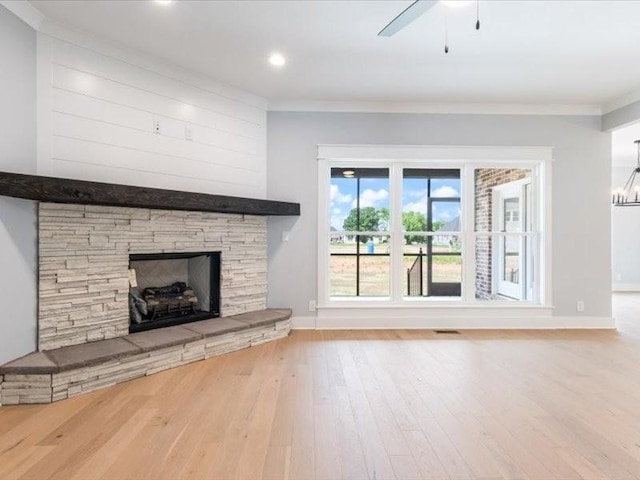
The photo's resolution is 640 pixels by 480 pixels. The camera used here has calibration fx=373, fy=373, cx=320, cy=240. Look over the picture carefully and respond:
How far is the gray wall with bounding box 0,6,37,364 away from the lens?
2.62m

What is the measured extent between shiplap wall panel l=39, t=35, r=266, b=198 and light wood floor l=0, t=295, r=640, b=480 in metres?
1.84

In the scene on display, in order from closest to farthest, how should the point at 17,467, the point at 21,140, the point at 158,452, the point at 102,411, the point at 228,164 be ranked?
the point at 17,467, the point at 158,452, the point at 102,411, the point at 21,140, the point at 228,164

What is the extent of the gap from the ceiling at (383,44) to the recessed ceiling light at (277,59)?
2.3 inches

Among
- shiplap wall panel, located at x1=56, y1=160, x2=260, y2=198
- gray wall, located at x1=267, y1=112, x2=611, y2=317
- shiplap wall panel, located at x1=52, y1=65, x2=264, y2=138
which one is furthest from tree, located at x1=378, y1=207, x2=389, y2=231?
shiplap wall panel, located at x1=52, y1=65, x2=264, y2=138

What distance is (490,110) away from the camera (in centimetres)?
475

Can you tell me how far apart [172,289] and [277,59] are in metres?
2.58

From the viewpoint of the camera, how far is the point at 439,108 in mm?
4730

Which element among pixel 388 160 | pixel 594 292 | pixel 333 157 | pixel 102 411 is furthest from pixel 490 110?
pixel 102 411

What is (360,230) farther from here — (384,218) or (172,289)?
(172,289)

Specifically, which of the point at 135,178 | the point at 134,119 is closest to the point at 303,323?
the point at 135,178

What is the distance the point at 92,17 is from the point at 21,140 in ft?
3.59

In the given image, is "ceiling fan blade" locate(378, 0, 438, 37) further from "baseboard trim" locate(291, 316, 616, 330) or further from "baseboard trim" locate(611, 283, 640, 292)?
"baseboard trim" locate(611, 283, 640, 292)

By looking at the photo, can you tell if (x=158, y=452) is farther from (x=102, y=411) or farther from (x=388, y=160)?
(x=388, y=160)

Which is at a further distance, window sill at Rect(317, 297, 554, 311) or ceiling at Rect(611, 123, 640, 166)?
ceiling at Rect(611, 123, 640, 166)
